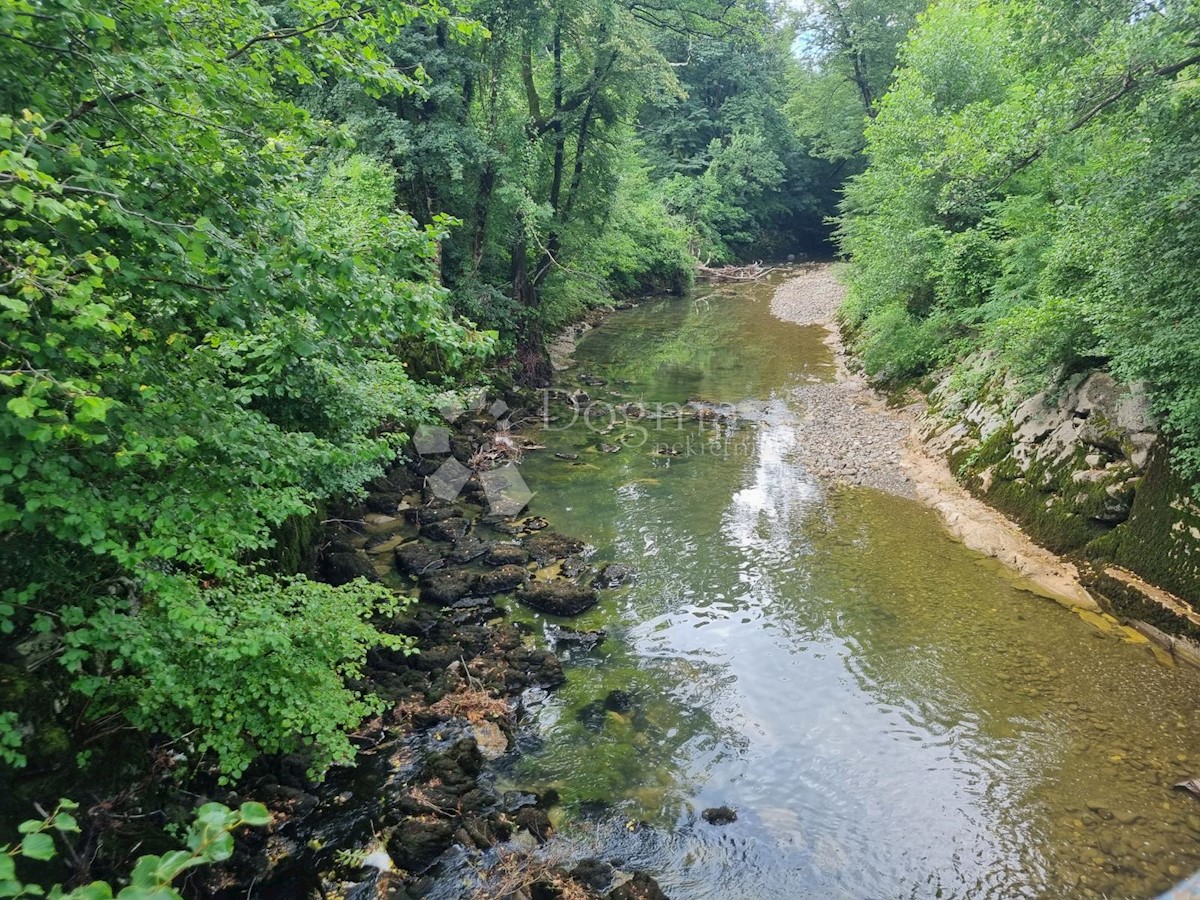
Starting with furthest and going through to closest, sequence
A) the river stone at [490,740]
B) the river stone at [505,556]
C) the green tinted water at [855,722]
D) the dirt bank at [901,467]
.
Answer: the river stone at [505,556] < the dirt bank at [901,467] < the river stone at [490,740] < the green tinted water at [855,722]

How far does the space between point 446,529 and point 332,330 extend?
7.41 meters

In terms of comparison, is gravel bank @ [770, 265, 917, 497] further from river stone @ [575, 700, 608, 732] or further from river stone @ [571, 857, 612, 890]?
river stone @ [571, 857, 612, 890]

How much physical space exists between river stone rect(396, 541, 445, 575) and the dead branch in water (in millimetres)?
37941

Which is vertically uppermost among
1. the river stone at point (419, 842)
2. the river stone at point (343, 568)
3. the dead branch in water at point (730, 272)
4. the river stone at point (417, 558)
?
the dead branch in water at point (730, 272)

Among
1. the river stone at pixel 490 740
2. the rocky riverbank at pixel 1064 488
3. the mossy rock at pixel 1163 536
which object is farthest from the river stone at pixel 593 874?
the mossy rock at pixel 1163 536

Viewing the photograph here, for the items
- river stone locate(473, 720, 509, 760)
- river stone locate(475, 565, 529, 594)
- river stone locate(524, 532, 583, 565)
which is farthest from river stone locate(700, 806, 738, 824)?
river stone locate(524, 532, 583, 565)

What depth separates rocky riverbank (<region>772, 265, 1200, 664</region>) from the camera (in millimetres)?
8594

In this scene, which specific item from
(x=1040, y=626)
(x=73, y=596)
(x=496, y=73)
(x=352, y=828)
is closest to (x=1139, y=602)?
(x=1040, y=626)

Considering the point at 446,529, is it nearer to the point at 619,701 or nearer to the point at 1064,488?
the point at 619,701

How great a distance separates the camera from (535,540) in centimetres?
1143

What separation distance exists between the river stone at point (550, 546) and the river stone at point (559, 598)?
3.38 ft

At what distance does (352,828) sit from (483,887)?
4.44 ft

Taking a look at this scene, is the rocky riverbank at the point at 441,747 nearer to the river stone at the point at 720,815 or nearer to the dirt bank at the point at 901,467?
the river stone at the point at 720,815

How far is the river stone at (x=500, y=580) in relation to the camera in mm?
10039
